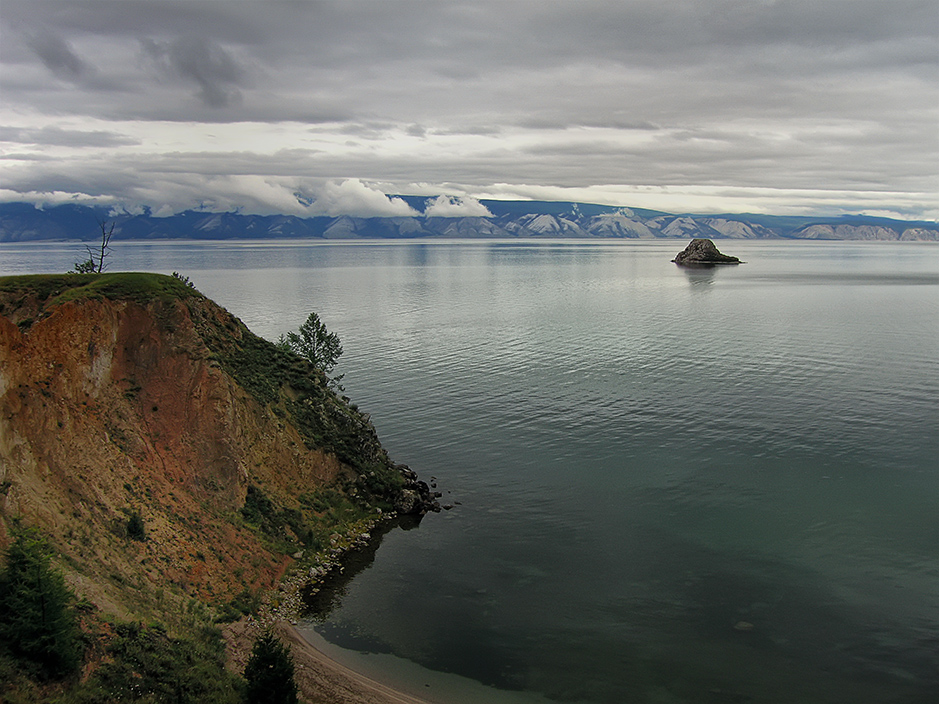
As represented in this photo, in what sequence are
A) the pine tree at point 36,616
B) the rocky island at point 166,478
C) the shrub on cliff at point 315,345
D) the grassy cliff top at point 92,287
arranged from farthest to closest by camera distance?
the shrub on cliff at point 315,345, the grassy cliff top at point 92,287, the rocky island at point 166,478, the pine tree at point 36,616

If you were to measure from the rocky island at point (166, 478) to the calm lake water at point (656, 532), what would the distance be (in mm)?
5306

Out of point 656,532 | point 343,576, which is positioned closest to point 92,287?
point 343,576

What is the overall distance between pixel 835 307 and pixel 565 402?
110 metres

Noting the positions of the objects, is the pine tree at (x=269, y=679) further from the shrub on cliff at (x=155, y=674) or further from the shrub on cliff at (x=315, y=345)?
the shrub on cliff at (x=315, y=345)

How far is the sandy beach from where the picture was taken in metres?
31.4

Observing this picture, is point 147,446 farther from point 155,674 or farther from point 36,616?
point 36,616

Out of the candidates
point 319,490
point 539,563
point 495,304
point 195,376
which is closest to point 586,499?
point 539,563

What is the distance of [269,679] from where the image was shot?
2659 cm

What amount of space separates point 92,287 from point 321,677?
102 ft

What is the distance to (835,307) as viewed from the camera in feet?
513

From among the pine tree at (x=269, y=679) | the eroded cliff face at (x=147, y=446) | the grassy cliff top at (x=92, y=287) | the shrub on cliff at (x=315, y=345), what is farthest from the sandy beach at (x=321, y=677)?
the shrub on cliff at (x=315, y=345)

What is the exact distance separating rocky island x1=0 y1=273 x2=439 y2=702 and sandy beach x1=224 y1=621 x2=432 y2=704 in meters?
0.32

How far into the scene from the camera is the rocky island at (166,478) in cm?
2902

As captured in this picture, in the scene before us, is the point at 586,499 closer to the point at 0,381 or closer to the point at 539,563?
the point at 539,563
